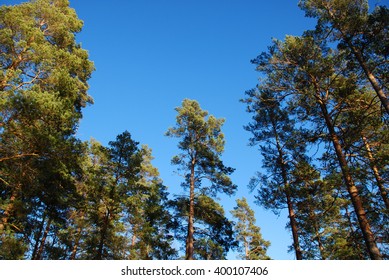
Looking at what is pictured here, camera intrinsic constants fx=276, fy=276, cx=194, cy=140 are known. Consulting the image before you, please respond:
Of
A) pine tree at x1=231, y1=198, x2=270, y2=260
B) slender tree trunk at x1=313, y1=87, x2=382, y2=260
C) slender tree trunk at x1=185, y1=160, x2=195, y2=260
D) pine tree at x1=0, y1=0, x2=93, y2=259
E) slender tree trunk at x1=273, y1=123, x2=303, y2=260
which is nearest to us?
slender tree trunk at x1=313, y1=87, x2=382, y2=260

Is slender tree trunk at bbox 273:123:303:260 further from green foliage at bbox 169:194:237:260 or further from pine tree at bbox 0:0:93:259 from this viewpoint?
pine tree at bbox 0:0:93:259

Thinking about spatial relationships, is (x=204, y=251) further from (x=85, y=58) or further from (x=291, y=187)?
(x=85, y=58)

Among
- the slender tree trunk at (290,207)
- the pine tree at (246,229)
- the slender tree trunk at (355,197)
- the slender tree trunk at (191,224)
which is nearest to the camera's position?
the slender tree trunk at (355,197)

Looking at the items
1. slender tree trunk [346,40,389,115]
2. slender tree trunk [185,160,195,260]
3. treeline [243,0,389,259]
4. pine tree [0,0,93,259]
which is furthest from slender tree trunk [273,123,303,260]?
pine tree [0,0,93,259]

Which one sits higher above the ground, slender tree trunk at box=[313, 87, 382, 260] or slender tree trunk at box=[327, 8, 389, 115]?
slender tree trunk at box=[327, 8, 389, 115]

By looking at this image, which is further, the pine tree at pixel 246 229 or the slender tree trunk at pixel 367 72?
the pine tree at pixel 246 229

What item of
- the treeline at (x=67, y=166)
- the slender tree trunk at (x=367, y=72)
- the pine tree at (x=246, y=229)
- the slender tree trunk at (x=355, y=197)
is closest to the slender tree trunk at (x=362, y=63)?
the slender tree trunk at (x=367, y=72)

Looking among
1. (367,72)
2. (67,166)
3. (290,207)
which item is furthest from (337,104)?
(67,166)

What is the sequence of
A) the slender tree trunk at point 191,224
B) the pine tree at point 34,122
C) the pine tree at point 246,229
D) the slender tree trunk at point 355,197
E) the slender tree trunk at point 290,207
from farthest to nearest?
1. the pine tree at point 246,229
2. the slender tree trunk at point 191,224
3. the slender tree trunk at point 290,207
4. the pine tree at point 34,122
5. the slender tree trunk at point 355,197

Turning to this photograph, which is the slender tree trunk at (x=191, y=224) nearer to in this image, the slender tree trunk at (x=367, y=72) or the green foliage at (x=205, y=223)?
the green foliage at (x=205, y=223)

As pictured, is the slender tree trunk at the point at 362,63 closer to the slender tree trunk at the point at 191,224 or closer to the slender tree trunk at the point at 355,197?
the slender tree trunk at the point at 355,197

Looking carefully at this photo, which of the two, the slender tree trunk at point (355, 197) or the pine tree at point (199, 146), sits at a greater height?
the pine tree at point (199, 146)
